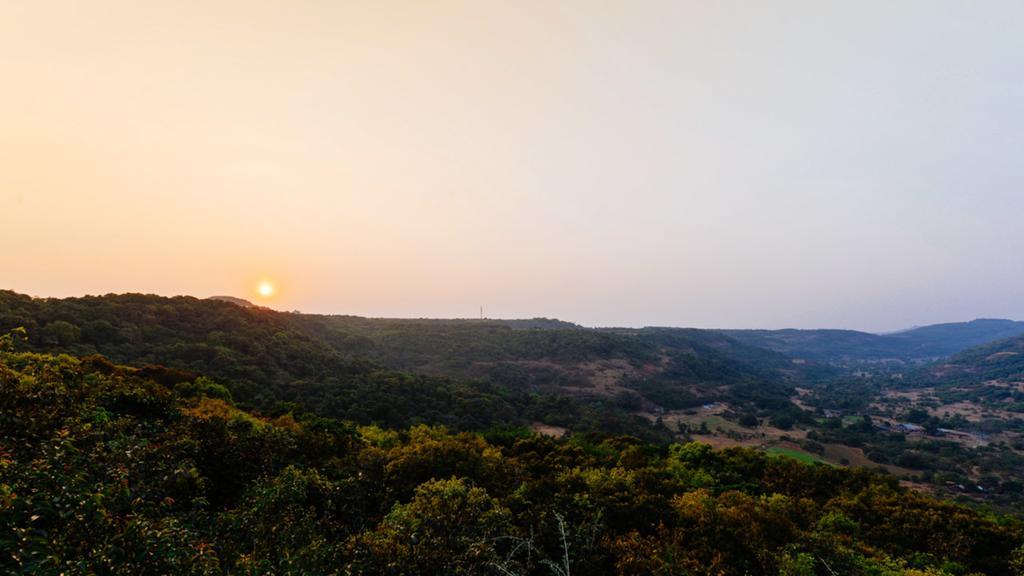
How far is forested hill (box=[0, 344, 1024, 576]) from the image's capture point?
7.60m

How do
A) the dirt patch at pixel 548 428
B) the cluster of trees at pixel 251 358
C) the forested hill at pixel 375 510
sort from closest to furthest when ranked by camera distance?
the forested hill at pixel 375 510
the cluster of trees at pixel 251 358
the dirt patch at pixel 548 428

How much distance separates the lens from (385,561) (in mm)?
9352

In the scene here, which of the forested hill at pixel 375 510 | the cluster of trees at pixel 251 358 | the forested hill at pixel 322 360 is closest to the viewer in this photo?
the forested hill at pixel 375 510

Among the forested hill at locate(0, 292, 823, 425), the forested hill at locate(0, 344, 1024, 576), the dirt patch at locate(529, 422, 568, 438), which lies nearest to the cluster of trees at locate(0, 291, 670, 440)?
the forested hill at locate(0, 292, 823, 425)

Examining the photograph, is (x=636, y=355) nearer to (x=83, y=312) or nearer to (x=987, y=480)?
(x=987, y=480)

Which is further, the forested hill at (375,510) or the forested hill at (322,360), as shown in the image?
the forested hill at (322,360)

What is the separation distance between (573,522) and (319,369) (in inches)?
2421

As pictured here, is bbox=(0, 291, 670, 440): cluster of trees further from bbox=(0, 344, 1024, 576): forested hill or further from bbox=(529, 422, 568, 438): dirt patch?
bbox=(0, 344, 1024, 576): forested hill

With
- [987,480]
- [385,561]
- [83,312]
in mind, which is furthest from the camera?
[987,480]

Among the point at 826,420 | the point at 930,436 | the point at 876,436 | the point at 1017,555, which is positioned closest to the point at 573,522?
the point at 1017,555

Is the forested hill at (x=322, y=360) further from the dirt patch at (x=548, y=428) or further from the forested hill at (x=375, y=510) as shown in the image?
the forested hill at (x=375, y=510)

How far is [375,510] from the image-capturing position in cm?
1731

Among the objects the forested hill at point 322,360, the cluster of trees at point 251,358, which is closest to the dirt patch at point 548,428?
the cluster of trees at point 251,358

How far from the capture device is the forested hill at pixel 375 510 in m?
7.60
